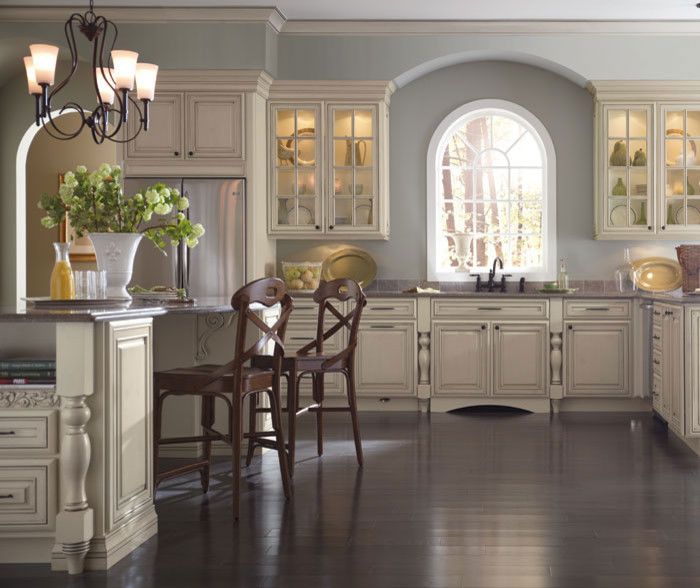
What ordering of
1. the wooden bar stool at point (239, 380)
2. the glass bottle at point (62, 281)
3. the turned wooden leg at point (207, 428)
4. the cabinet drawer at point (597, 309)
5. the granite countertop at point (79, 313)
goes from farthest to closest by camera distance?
the cabinet drawer at point (597, 309) → the turned wooden leg at point (207, 428) → the wooden bar stool at point (239, 380) → the glass bottle at point (62, 281) → the granite countertop at point (79, 313)

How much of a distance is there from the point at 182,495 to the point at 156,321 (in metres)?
1.00

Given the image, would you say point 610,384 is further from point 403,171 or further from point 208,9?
point 208,9

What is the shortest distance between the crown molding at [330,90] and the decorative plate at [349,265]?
1.16 m

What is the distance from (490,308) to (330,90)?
1.95 metres

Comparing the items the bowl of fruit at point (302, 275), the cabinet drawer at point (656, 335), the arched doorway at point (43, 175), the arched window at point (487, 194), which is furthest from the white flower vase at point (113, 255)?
the arched doorway at point (43, 175)

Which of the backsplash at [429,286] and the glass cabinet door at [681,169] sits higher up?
the glass cabinet door at [681,169]

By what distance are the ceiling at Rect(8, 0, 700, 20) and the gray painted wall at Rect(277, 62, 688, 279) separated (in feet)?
2.01

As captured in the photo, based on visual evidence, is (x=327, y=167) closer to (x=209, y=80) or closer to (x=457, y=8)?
(x=209, y=80)

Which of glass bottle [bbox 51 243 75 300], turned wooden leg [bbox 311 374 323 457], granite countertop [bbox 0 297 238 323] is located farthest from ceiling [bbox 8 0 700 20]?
granite countertop [bbox 0 297 238 323]

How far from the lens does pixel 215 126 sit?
6.77 m

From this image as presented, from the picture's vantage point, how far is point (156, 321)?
16.3ft

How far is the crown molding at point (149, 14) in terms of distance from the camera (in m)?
6.66

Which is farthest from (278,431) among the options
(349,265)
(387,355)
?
(349,265)

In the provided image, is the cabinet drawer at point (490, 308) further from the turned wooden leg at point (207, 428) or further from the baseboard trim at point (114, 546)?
the baseboard trim at point (114, 546)
